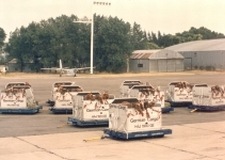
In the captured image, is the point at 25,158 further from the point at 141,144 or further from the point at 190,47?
the point at 190,47

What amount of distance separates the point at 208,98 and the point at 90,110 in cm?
786

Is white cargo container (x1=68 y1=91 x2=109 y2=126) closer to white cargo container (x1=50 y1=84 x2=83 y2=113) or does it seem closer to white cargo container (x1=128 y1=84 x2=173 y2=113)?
white cargo container (x1=128 y1=84 x2=173 y2=113)

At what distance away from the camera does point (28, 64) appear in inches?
3954

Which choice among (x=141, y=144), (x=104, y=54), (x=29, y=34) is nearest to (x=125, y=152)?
(x=141, y=144)

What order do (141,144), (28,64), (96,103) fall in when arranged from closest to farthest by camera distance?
(141,144) < (96,103) < (28,64)

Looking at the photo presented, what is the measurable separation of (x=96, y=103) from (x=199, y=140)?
519 cm

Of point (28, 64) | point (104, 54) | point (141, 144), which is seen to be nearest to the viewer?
point (141, 144)

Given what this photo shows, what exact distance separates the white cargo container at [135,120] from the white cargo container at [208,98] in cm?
861

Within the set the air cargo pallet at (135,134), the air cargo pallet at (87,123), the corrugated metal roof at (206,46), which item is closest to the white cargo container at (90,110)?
the air cargo pallet at (87,123)

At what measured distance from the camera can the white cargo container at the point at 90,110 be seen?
18141 millimetres

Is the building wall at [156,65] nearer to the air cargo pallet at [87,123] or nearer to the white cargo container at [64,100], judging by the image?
the white cargo container at [64,100]

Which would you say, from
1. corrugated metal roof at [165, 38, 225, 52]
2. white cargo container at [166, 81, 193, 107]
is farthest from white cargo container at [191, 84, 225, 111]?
corrugated metal roof at [165, 38, 225, 52]

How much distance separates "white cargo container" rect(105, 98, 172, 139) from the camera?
48.5 feet

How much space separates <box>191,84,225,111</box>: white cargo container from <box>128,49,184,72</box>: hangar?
6594cm
